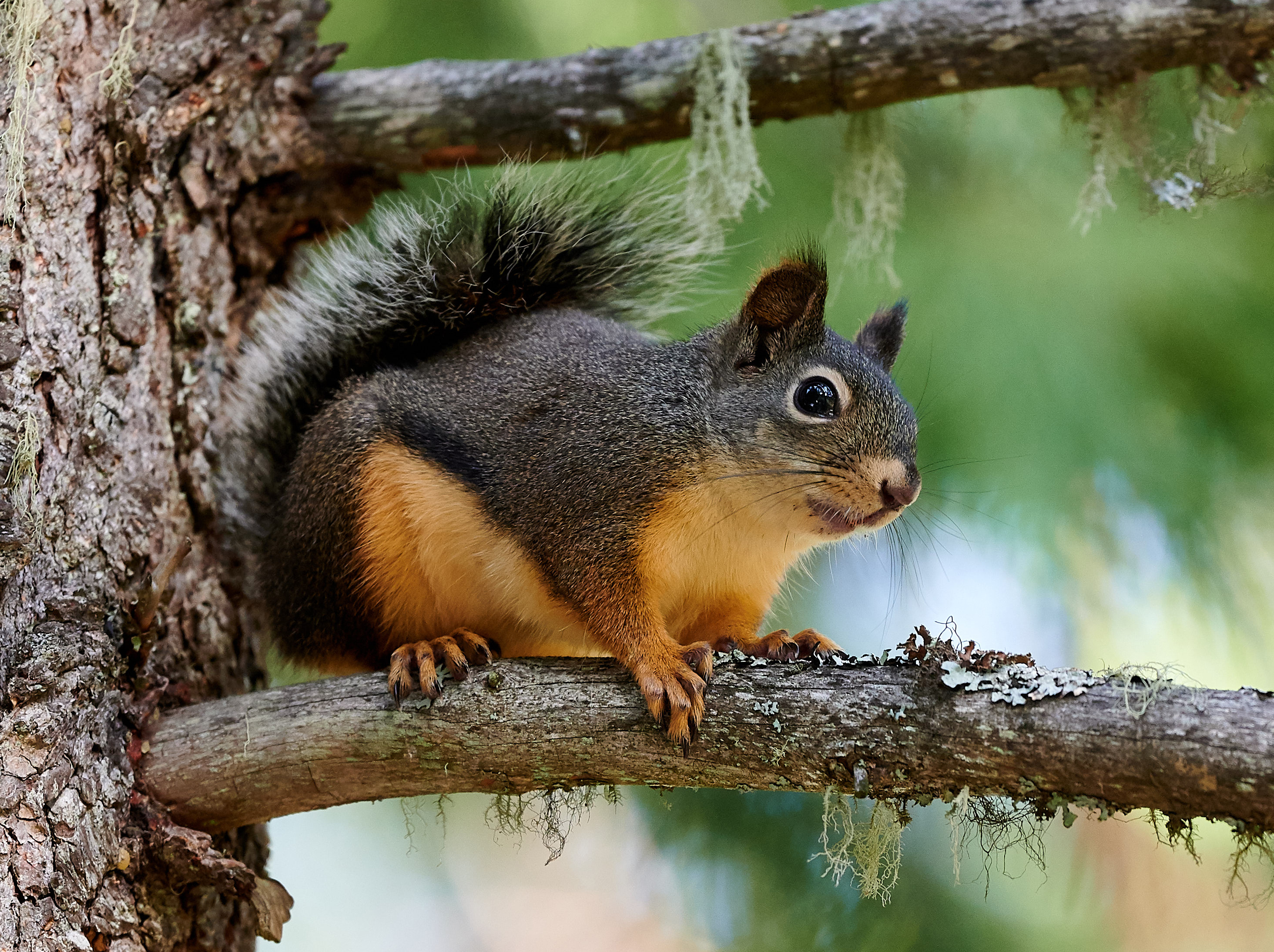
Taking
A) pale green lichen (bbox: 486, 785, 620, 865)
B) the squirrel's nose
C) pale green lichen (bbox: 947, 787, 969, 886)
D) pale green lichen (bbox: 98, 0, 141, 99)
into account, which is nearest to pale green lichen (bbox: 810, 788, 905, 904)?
pale green lichen (bbox: 947, 787, 969, 886)

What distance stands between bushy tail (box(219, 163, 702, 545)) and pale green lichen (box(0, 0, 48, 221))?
0.57 m

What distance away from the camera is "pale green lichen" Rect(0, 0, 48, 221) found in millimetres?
1732

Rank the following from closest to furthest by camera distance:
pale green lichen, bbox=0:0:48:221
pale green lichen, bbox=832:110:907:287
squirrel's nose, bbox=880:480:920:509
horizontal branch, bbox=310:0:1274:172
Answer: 1. pale green lichen, bbox=0:0:48:221
2. squirrel's nose, bbox=880:480:920:509
3. horizontal branch, bbox=310:0:1274:172
4. pale green lichen, bbox=832:110:907:287

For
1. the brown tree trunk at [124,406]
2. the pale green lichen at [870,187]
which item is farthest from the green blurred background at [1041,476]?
the brown tree trunk at [124,406]

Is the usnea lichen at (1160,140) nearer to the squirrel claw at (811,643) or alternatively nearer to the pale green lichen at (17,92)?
the squirrel claw at (811,643)

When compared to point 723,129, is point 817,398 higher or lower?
lower

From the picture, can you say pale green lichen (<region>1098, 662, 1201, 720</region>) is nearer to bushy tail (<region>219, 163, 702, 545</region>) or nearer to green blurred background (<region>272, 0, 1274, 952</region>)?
green blurred background (<region>272, 0, 1274, 952</region>)

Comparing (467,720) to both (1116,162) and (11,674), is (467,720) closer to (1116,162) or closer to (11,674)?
(11,674)

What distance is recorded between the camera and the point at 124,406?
6.26ft

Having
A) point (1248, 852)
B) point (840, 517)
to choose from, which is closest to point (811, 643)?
point (840, 517)

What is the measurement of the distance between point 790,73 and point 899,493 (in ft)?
2.65

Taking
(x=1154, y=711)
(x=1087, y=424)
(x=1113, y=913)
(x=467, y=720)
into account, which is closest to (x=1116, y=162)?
(x=1087, y=424)

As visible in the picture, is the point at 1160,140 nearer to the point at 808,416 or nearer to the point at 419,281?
the point at 808,416

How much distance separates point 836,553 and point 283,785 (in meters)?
1.20
